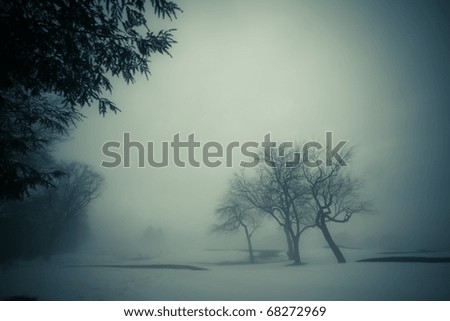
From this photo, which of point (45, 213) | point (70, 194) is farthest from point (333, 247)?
point (45, 213)

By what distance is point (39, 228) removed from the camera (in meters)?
24.7

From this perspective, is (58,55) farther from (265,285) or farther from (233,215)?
(233,215)

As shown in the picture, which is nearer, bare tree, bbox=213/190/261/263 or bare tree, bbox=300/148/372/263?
bare tree, bbox=300/148/372/263

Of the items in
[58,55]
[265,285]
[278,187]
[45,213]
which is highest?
[58,55]

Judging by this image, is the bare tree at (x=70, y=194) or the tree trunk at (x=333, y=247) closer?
the tree trunk at (x=333, y=247)

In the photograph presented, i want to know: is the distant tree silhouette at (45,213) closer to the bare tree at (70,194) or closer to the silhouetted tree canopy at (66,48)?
the bare tree at (70,194)

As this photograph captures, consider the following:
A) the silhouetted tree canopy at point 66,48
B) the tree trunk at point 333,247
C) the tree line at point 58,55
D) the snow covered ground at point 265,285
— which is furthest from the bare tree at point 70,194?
the tree trunk at point 333,247

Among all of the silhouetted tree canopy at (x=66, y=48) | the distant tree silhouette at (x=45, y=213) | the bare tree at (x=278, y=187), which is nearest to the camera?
the silhouetted tree canopy at (x=66, y=48)

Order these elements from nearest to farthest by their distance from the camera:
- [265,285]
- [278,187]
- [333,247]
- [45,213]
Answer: [265,285] → [333,247] → [278,187] → [45,213]

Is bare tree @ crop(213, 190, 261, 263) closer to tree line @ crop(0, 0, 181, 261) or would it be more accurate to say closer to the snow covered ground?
the snow covered ground

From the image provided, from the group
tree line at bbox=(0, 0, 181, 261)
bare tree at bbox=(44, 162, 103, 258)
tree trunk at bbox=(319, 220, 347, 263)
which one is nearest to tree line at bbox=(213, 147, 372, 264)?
tree trunk at bbox=(319, 220, 347, 263)

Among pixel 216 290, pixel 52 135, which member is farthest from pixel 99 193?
pixel 216 290
